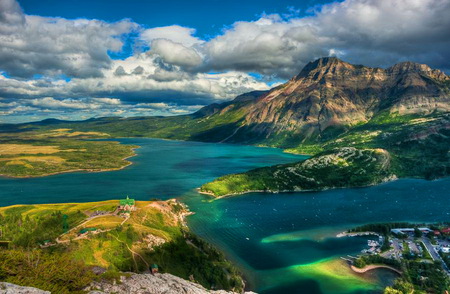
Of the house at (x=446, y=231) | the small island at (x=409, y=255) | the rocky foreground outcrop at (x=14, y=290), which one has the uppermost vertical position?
the rocky foreground outcrop at (x=14, y=290)

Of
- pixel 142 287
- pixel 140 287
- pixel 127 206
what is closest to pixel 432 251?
pixel 142 287

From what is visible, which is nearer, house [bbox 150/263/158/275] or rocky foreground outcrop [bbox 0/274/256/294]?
rocky foreground outcrop [bbox 0/274/256/294]

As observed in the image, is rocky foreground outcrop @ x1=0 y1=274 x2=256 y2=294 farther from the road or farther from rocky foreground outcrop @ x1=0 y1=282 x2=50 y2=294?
the road

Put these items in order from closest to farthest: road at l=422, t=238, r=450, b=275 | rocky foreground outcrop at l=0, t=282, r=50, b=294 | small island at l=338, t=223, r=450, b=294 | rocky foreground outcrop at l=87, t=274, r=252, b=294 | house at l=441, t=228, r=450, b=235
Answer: rocky foreground outcrop at l=0, t=282, r=50, b=294
rocky foreground outcrop at l=87, t=274, r=252, b=294
small island at l=338, t=223, r=450, b=294
road at l=422, t=238, r=450, b=275
house at l=441, t=228, r=450, b=235

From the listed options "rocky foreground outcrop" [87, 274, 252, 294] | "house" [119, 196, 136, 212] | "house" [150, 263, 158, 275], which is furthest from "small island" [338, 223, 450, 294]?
"house" [119, 196, 136, 212]

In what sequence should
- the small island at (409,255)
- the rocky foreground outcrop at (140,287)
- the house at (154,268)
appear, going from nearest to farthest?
the rocky foreground outcrop at (140,287) < the house at (154,268) < the small island at (409,255)

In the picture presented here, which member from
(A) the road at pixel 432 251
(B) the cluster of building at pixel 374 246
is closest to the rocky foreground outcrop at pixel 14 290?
(B) the cluster of building at pixel 374 246

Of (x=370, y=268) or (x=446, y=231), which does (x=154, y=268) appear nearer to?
(x=370, y=268)

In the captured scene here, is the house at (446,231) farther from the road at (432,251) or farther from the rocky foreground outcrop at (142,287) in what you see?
the rocky foreground outcrop at (142,287)

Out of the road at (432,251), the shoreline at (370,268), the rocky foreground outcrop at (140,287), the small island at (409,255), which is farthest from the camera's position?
the road at (432,251)
